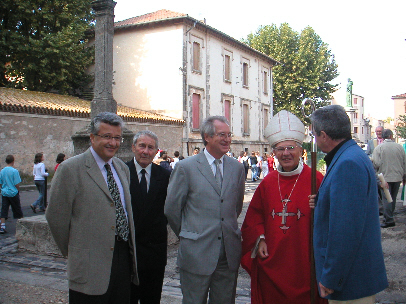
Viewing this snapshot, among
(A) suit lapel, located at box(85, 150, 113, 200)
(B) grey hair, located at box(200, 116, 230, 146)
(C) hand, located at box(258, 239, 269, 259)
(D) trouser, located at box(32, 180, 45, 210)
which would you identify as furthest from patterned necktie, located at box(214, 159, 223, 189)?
(D) trouser, located at box(32, 180, 45, 210)

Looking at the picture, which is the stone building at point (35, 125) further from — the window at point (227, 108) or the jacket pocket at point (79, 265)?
the jacket pocket at point (79, 265)

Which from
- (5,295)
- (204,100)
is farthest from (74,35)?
(5,295)

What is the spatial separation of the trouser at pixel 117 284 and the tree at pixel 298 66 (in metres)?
34.9

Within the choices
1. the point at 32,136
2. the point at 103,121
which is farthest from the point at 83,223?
the point at 32,136

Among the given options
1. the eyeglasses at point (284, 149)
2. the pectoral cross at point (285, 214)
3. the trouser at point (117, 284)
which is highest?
the eyeglasses at point (284, 149)

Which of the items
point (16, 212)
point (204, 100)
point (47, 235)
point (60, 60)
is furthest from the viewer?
point (204, 100)

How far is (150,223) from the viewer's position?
360cm

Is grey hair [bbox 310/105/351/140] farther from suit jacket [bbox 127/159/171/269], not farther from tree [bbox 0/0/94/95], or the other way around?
tree [bbox 0/0/94/95]

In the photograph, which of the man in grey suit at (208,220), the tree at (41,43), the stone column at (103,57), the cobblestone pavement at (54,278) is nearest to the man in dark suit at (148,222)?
the man in grey suit at (208,220)

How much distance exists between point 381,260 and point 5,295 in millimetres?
3888

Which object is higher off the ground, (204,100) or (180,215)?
(204,100)

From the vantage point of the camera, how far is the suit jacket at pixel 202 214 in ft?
10.2

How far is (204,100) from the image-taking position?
26.7 m

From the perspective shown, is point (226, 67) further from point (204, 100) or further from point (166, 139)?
point (166, 139)
